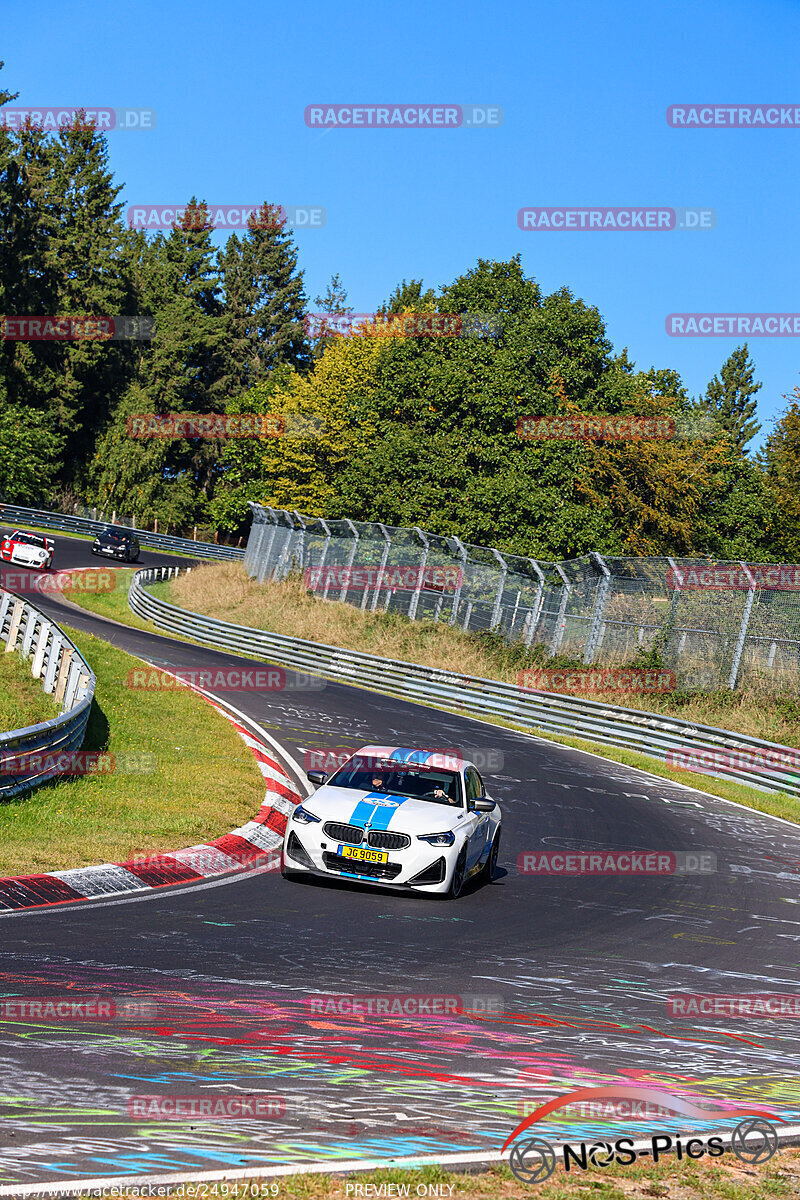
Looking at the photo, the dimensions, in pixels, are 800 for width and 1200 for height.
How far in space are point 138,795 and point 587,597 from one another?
18.0m

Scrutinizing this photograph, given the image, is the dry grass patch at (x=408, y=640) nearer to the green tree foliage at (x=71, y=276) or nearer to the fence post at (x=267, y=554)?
the fence post at (x=267, y=554)

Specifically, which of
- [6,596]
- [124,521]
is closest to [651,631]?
[6,596]

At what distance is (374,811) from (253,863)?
182cm

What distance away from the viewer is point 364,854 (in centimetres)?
1080

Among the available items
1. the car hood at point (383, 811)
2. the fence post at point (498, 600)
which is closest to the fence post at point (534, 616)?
the fence post at point (498, 600)

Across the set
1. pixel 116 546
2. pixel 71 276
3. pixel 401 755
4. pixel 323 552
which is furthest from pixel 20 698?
pixel 71 276

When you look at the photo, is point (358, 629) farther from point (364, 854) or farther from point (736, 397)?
point (736, 397)

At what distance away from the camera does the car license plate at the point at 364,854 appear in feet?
35.4

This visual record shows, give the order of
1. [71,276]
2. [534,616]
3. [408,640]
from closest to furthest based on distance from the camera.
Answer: [534,616], [408,640], [71,276]

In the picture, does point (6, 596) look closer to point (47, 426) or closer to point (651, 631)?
point (651, 631)

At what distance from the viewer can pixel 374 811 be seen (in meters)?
11.1

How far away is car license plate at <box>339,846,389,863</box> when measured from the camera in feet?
35.4

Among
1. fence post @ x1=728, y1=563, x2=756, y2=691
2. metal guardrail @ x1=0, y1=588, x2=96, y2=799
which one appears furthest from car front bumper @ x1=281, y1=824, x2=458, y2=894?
fence post @ x1=728, y1=563, x2=756, y2=691

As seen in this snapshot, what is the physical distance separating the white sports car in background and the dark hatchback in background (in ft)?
26.6
